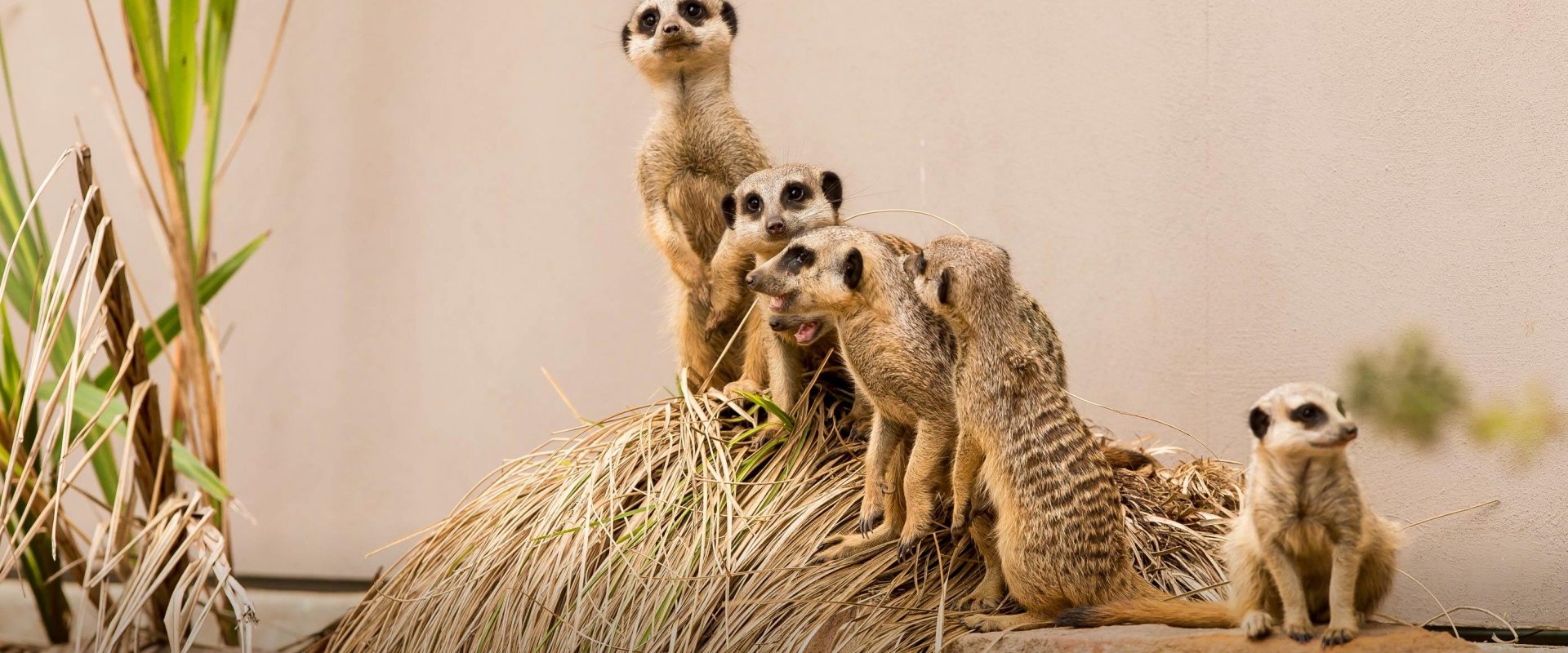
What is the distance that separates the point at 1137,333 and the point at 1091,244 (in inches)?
8.7

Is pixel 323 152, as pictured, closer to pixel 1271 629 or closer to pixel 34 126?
pixel 34 126

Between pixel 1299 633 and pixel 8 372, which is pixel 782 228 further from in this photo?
pixel 8 372

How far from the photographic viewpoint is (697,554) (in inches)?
66.6

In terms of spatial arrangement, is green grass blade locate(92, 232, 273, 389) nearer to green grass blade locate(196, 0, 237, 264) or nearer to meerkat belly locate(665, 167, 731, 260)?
green grass blade locate(196, 0, 237, 264)

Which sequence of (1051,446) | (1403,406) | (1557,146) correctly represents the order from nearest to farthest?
1. (1051,446)
2. (1557,146)
3. (1403,406)

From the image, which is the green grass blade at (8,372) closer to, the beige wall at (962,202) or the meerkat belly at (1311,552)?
Answer: the beige wall at (962,202)

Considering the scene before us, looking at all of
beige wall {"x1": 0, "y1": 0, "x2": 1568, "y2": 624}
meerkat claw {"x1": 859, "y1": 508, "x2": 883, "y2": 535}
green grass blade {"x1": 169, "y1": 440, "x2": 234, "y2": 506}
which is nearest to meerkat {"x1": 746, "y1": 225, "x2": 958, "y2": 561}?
meerkat claw {"x1": 859, "y1": 508, "x2": 883, "y2": 535}

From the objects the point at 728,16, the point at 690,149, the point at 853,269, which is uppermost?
the point at 728,16

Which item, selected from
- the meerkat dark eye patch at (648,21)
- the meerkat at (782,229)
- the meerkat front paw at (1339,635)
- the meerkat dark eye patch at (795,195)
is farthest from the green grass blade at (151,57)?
the meerkat front paw at (1339,635)

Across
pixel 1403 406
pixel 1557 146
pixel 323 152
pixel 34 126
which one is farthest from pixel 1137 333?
pixel 34 126

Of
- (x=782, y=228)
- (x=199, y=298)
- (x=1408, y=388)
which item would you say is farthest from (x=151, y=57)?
(x=1408, y=388)

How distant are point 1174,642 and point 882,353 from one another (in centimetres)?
51

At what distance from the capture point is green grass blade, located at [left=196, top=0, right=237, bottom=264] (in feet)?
8.13

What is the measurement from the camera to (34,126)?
366 cm
